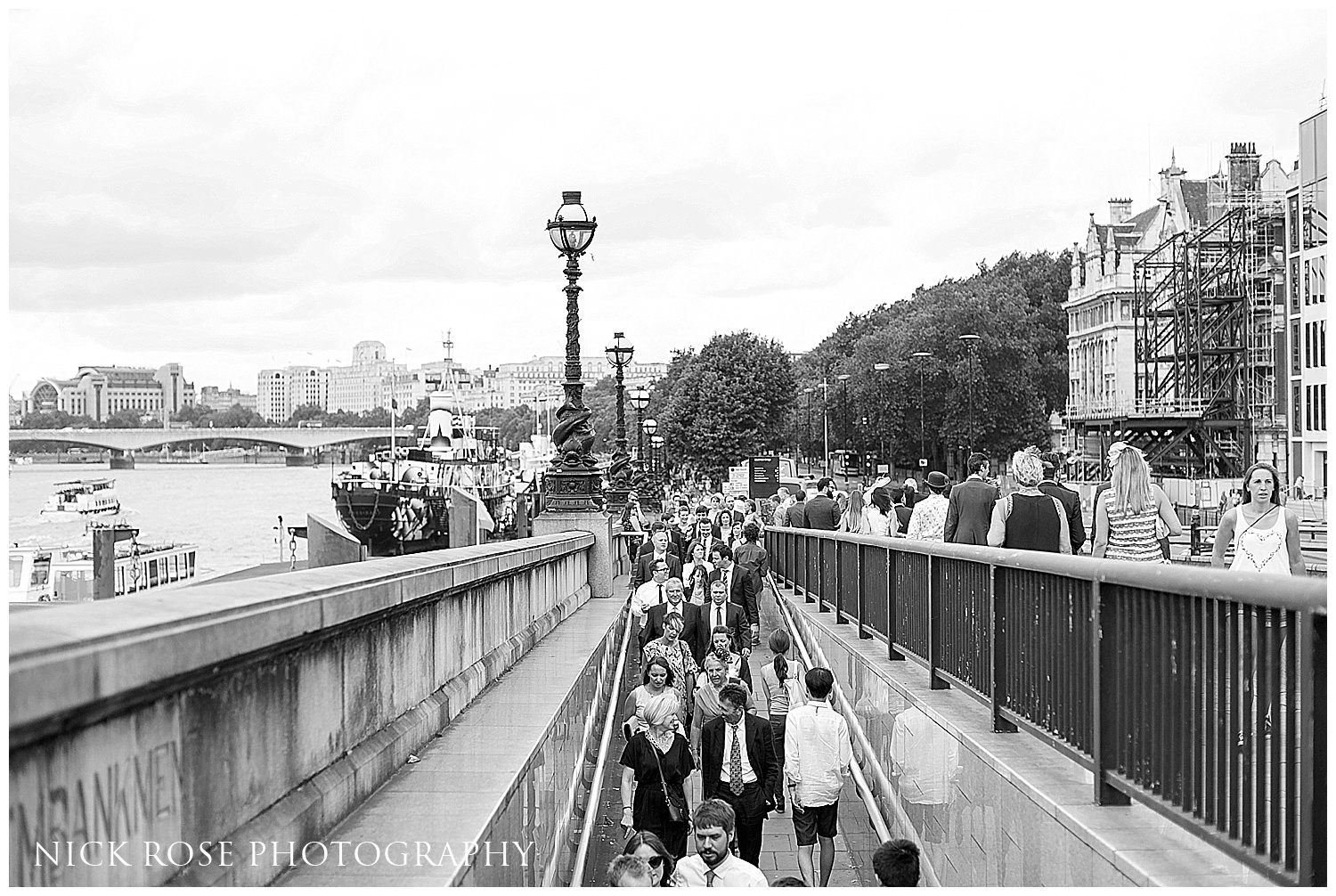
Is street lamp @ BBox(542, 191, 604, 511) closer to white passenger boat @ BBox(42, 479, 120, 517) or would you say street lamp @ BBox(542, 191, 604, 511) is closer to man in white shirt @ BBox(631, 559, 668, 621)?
man in white shirt @ BBox(631, 559, 668, 621)

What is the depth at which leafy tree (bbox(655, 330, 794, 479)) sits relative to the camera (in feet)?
303

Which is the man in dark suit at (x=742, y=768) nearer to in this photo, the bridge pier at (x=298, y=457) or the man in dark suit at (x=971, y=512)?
the man in dark suit at (x=971, y=512)

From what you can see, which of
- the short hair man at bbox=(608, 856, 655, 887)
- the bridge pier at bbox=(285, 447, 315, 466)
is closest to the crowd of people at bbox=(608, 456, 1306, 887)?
the short hair man at bbox=(608, 856, 655, 887)

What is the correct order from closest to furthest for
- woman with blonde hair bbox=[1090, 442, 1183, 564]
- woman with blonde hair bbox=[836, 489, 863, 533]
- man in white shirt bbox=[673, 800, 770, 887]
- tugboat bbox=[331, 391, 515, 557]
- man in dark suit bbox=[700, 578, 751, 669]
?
man in white shirt bbox=[673, 800, 770, 887]
woman with blonde hair bbox=[1090, 442, 1183, 564]
man in dark suit bbox=[700, 578, 751, 669]
woman with blonde hair bbox=[836, 489, 863, 533]
tugboat bbox=[331, 391, 515, 557]

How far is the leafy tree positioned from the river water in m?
23.8

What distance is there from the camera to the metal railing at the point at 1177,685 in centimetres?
391

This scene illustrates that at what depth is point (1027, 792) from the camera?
587 cm

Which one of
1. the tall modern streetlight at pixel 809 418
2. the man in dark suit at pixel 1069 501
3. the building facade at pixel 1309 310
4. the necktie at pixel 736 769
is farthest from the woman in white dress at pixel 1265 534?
the tall modern streetlight at pixel 809 418

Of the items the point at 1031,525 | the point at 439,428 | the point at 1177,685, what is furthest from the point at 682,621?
the point at 439,428

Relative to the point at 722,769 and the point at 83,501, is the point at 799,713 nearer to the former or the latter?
the point at 722,769

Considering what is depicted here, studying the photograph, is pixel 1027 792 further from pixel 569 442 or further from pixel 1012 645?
pixel 569 442

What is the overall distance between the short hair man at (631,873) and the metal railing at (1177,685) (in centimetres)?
184

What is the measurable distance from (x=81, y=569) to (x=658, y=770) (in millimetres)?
41298

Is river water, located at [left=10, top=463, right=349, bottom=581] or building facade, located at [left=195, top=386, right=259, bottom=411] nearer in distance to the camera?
river water, located at [left=10, top=463, right=349, bottom=581]
